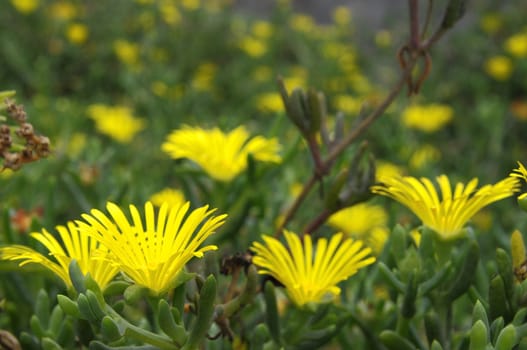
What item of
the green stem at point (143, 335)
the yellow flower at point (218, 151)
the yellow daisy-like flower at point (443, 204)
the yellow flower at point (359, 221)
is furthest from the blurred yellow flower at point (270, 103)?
the green stem at point (143, 335)

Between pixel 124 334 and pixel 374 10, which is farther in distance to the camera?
pixel 374 10

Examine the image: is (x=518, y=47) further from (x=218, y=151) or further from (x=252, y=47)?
(x=218, y=151)

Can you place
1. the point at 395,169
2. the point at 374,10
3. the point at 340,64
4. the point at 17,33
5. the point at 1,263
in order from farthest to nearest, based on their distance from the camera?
1. the point at 374,10
2. the point at 340,64
3. the point at 17,33
4. the point at 395,169
5. the point at 1,263

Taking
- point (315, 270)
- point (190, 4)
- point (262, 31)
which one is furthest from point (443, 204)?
point (262, 31)

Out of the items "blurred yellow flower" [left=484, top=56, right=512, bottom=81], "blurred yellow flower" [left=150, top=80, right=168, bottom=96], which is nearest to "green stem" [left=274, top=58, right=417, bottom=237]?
"blurred yellow flower" [left=150, top=80, right=168, bottom=96]

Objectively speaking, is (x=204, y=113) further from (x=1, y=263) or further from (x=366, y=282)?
(x=1, y=263)

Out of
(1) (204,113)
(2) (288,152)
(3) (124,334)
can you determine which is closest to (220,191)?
(2) (288,152)

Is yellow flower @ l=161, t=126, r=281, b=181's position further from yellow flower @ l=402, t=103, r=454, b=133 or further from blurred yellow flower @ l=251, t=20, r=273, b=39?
blurred yellow flower @ l=251, t=20, r=273, b=39
